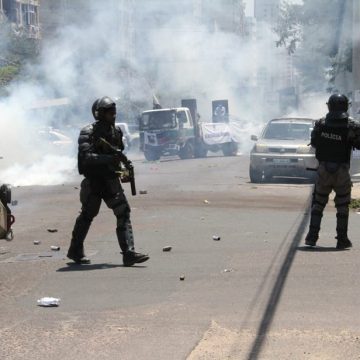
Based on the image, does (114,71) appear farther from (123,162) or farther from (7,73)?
(123,162)

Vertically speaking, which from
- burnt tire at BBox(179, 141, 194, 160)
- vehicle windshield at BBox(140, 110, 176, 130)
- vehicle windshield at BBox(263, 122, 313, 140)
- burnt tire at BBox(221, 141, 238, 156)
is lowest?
burnt tire at BBox(221, 141, 238, 156)

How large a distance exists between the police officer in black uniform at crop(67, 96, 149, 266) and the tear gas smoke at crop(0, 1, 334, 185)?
13.0 metres

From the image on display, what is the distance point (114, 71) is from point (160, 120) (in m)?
3.64

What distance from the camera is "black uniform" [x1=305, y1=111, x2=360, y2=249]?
32.0 feet

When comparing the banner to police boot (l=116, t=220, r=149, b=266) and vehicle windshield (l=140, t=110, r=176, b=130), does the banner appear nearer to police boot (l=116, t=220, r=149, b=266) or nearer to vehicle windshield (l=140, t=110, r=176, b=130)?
vehicle windshield (l=140, t=110, r=176, b=130)

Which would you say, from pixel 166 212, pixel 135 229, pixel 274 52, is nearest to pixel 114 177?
pixel 135 229

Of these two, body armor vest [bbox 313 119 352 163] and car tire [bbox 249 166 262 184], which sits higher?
body armor vest [bbox 313 119 352 163]

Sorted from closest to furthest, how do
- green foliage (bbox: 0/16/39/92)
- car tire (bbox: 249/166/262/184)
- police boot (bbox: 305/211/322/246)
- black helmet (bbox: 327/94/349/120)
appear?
black helmet (bbox: 327/94/349/120)
police boot (bbox: 305/211/322/246)
car tire (bbox: 249/166/262/184)
green foliage (bbox: 0/16/39/92)

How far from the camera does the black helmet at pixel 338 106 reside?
31.8 ft

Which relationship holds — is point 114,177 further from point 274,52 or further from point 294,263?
point 274,52

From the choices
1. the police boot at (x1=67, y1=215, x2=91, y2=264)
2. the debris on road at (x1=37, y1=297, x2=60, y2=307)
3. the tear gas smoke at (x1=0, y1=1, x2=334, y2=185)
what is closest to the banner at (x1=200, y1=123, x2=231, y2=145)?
the tear gas smoke at (x1=0, y1=1, x2=334, y2=185)

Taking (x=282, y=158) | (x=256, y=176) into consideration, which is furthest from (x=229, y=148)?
(x=282, y=158)

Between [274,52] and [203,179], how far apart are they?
39.6m

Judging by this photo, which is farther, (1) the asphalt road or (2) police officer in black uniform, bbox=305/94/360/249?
(2) police officer in black uniform, bbox=305/94/360/249
